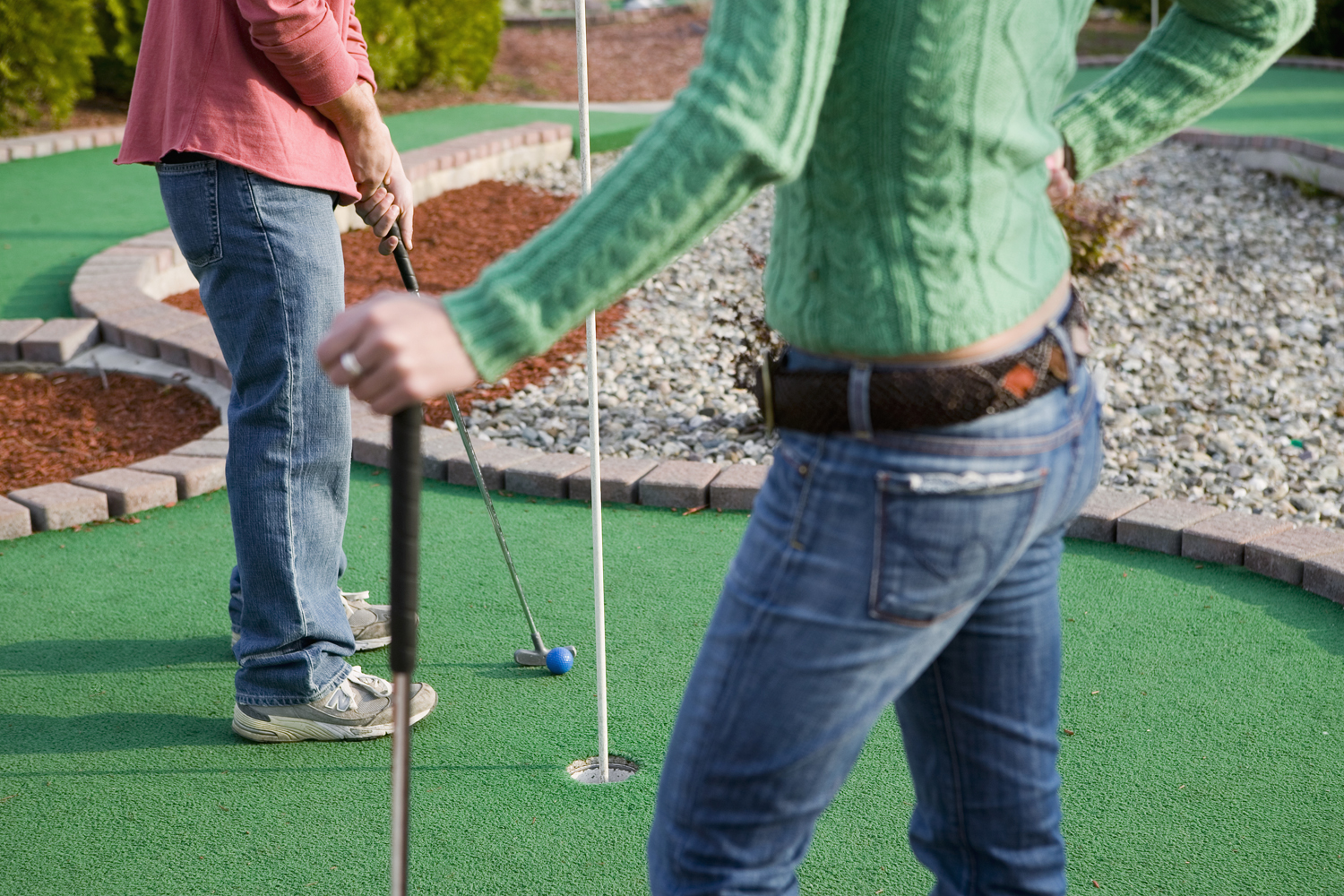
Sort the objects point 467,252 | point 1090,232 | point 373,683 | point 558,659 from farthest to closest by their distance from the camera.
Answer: point 467,252
point 1090,232
point 558,659
point 373,683

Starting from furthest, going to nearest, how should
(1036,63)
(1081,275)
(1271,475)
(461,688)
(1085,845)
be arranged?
1. (1081,275)
2. (1271,475)
3. (461,688)
4. (1085,845)
5. (1036,63)

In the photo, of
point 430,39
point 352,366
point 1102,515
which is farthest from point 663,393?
point 430,39

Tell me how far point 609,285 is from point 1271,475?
3.83 meters

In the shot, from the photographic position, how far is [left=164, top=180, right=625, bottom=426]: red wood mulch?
5.27 m

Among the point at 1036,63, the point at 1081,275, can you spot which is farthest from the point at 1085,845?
the point at 1081,275

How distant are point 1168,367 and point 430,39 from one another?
27.2 ft

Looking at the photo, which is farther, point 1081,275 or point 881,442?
point 1081,275

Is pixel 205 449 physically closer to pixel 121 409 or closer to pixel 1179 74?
pixel 121 409

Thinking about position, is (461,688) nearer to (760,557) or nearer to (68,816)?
(68,816)

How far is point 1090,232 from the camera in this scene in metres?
6.46

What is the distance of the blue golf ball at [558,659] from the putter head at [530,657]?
0.01 metres

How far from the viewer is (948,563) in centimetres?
121

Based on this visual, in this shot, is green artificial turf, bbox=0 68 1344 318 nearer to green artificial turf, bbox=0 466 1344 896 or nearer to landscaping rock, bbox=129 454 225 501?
landscaping rock, bbox=129 454 225 501

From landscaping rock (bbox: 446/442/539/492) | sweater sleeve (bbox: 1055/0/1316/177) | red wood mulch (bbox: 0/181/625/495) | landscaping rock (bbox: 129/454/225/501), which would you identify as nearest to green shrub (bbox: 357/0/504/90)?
red wood mulch (bbox: 0/181/625/495)
